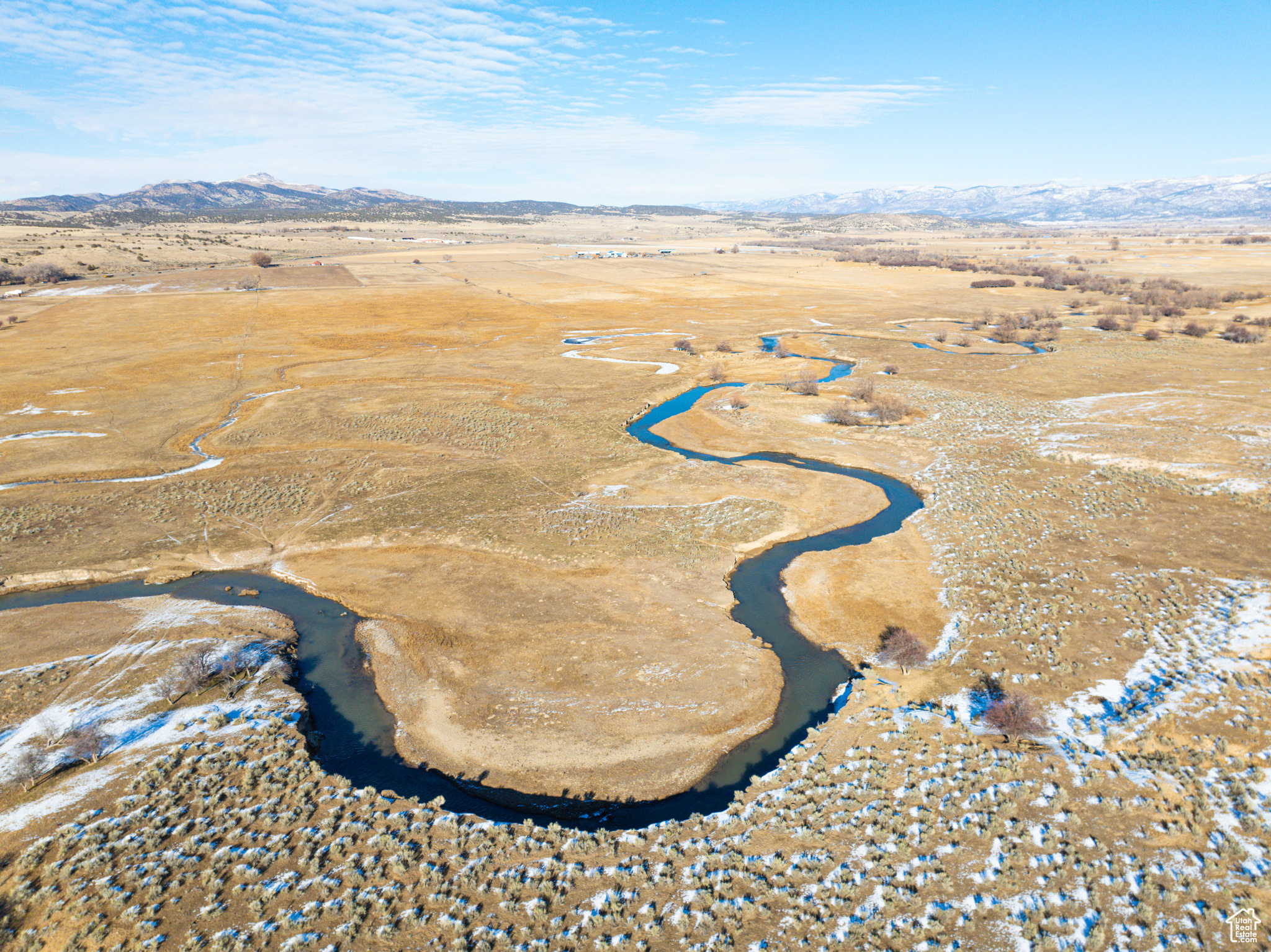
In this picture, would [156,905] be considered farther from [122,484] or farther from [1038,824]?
[122,484]

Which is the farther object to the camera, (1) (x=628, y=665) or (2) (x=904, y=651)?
(1) (x=628, y=665)

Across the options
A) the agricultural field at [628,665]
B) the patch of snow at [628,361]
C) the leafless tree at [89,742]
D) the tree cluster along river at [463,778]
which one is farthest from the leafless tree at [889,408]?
the leafless tree at [89,742]

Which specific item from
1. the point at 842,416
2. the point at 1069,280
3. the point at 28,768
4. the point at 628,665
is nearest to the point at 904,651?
the point at 628,665

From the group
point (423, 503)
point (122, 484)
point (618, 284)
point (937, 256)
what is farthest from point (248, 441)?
point (937, 256)

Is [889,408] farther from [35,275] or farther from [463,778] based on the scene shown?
[35,275]

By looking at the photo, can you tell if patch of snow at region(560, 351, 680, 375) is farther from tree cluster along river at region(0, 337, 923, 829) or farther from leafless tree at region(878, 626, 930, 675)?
leafless tree at region(878, 626, 930, 675)
